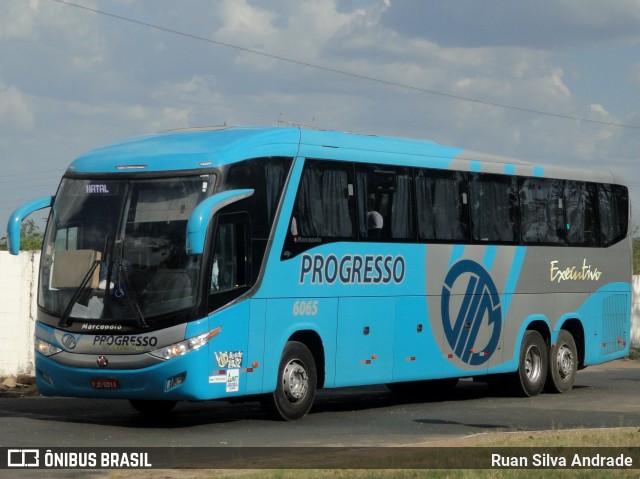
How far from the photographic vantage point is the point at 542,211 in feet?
76.2

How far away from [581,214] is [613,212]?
4.13ft

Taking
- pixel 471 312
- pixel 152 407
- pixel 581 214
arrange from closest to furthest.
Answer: pixel 152 407
pixel 471 312
pixel 581 214

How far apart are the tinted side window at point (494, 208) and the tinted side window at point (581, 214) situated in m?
1.70

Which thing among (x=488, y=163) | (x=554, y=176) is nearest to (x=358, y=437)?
(x=488, y=163)

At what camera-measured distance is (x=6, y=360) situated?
23.4 meters

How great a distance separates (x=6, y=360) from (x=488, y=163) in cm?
888

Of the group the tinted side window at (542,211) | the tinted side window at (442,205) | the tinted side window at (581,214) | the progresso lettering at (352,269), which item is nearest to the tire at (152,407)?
the progresso lettering at (352,269)

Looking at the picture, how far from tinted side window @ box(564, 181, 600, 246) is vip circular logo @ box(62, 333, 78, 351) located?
10354 mm

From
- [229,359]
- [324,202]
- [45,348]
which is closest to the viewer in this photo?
[229,359]

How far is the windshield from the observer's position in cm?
1634

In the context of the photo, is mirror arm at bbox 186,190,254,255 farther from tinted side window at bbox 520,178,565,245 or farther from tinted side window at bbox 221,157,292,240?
tinted side window at bbox 520,178,565,245

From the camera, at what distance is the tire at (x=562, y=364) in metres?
23.5

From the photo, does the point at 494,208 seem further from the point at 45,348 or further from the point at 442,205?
the point at 45,348

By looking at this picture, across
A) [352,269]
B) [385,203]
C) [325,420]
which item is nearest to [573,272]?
[385,203]
